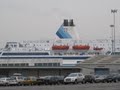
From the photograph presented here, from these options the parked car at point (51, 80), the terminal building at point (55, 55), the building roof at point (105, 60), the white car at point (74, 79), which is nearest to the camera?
the white car at point (74, 79)

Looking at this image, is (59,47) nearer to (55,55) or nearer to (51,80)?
(55,55)

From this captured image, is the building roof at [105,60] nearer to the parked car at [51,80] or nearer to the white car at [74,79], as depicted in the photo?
the white car at [74,79]

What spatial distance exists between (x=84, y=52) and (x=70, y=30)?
10.9 m

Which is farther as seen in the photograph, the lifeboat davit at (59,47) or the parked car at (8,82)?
the lifeboat davit at (59,47)

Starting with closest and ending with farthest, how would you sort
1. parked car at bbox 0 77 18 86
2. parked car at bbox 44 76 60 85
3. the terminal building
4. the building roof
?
parked car at bbox 44 76 60 85 → parked car at bbox 0 77 18 86 → the building roof → the terminal building

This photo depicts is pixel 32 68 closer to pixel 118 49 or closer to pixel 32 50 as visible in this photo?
pixel 32 50

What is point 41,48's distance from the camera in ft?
416

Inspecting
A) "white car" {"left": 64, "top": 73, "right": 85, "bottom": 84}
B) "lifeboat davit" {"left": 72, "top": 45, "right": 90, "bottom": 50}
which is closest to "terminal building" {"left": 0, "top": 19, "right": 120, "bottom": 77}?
"lifeboat davit" {"left": 72, "top": 45, "right": 90, "bottom": 50}

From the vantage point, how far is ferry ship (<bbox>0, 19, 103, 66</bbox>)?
116m

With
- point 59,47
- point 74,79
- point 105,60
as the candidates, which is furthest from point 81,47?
point 74,79

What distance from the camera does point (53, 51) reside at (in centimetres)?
12169

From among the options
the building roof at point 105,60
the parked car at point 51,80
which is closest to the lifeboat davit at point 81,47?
the building roof at point 105,60

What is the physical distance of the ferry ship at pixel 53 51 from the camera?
116125 millimetres

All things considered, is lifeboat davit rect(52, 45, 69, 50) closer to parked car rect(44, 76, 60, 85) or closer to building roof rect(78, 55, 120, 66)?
building roof rect(78, 55, 120, 66)
